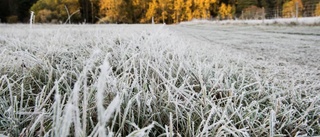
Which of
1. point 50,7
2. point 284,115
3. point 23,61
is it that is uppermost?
point 50,7

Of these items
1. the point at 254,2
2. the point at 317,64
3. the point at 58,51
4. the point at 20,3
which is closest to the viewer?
the point at 58,51

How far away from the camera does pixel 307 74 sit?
5.30 feet

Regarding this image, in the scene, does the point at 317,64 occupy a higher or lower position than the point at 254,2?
lower

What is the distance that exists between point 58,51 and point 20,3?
148 ft

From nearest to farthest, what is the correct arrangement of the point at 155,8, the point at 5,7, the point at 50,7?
the point at 50,7 < the point at 5,7 < the point at 155,8

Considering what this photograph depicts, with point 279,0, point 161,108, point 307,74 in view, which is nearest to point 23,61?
point 161,108

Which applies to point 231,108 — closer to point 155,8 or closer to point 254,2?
point 155,8

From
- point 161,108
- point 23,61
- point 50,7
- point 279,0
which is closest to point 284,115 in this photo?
point 161,108

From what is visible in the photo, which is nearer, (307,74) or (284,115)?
(284,115)

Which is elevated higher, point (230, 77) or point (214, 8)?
point (214, 8)

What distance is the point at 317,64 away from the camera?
196cm

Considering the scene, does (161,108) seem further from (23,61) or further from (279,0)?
(279,0)

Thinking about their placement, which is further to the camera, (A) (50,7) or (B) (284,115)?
(A) (50,7)

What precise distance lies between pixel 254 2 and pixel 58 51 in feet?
175
